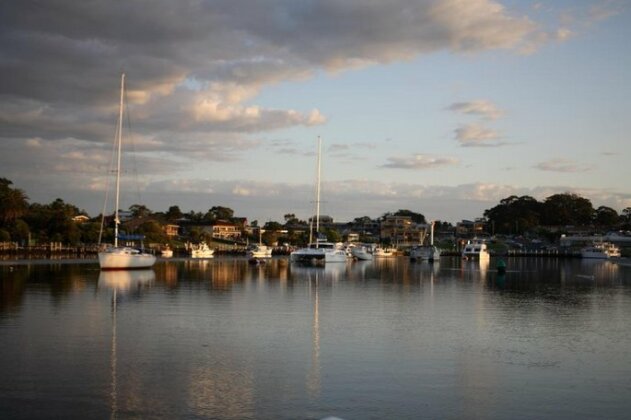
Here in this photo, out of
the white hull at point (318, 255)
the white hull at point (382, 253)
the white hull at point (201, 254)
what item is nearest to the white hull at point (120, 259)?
the white hull at point (318, 255)

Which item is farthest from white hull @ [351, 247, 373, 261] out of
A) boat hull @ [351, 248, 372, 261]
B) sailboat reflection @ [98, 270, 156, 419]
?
sailboat reflection @ [98, 270, 156, 419]

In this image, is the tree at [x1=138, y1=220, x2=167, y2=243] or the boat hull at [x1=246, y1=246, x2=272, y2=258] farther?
the tree at [x1=138, y1=220, x2=167, y2=243]

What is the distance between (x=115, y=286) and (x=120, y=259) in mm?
18173

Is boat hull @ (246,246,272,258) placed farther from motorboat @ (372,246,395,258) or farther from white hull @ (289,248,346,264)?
motorboat @ (372,246,395,258)

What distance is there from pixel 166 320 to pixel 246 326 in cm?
368

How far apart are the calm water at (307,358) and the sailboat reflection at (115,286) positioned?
0.31ft

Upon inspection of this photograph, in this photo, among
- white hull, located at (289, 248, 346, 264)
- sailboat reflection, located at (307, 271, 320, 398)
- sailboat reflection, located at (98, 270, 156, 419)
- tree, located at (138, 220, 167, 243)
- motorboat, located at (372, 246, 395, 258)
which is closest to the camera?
sailboat reflection, located at (98, 270, 156, 419)

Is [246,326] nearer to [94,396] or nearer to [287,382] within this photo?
[287,382]

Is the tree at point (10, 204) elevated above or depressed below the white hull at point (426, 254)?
above

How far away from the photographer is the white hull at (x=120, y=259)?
61188mm

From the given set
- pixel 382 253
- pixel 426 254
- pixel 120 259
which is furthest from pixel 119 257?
pixel 382 253

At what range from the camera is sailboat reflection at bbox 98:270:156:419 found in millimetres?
15109

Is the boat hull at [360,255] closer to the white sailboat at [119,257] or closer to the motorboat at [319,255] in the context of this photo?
the motorboat at [319,255]

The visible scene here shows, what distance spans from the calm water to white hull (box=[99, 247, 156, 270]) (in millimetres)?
23341
